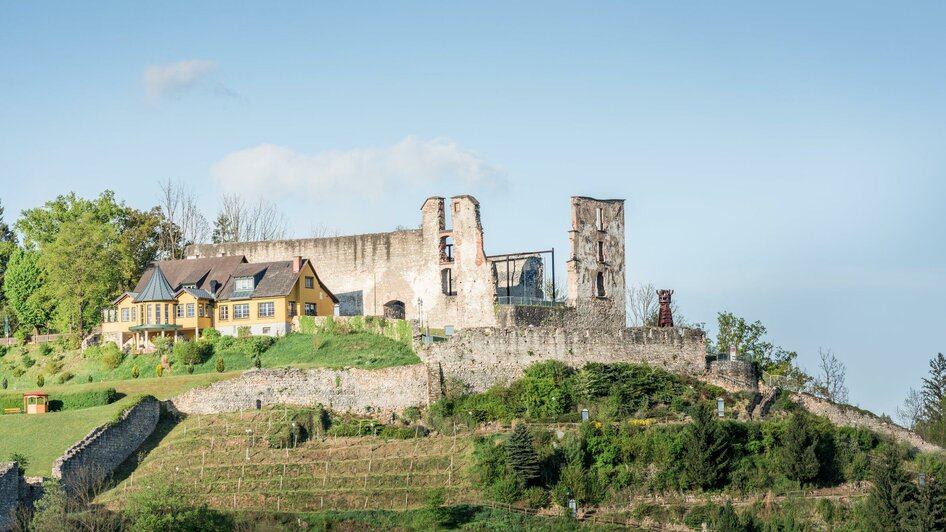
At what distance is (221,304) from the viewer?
73.4 metres

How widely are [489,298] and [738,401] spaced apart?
1188cm

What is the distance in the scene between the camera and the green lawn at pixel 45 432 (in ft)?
198

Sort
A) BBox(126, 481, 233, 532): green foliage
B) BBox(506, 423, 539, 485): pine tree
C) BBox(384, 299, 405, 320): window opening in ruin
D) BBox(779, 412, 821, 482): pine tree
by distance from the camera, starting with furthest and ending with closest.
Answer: BBox(384, 299, 405, 320): window opening in ruin < BBox(779, 412, 821, 482): pine tree < BBox(506, 423, 539, 485): pine tree < BBox(126, 481, 233, 532): green foliage

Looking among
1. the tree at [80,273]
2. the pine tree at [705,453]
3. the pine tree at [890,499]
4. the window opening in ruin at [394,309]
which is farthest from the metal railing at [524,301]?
the tree at [80,273]

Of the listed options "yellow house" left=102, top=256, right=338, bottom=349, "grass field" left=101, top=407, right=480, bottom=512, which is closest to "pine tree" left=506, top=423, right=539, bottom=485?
"grass field" left=101, top=407, right=480, bottom=512

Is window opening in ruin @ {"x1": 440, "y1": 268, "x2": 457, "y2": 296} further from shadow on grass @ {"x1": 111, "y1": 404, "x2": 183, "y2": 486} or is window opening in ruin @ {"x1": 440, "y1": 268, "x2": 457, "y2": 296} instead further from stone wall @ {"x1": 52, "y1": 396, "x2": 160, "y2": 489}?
stone wall @ {"x1": 52, "y1": 396, "x2": 160, "y2": 489}

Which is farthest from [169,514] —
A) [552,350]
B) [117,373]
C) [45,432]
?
[117,373]

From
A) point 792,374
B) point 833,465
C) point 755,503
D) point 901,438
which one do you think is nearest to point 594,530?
point 755,503

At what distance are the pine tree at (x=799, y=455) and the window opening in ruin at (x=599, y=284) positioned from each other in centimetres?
1338

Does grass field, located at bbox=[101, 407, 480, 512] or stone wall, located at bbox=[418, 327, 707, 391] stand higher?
stone wall, located at bbox=[418, 327, 707, 391]

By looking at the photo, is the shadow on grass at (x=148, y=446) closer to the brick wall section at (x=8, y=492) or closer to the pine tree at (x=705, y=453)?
the brick wall section at (x=8, y=492)

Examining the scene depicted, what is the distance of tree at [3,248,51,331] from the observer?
79.9 meters

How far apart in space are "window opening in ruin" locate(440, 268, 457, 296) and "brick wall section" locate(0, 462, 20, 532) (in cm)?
2222

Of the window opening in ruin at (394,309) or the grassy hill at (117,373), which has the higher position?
the window opening in ruin at (394,309)
